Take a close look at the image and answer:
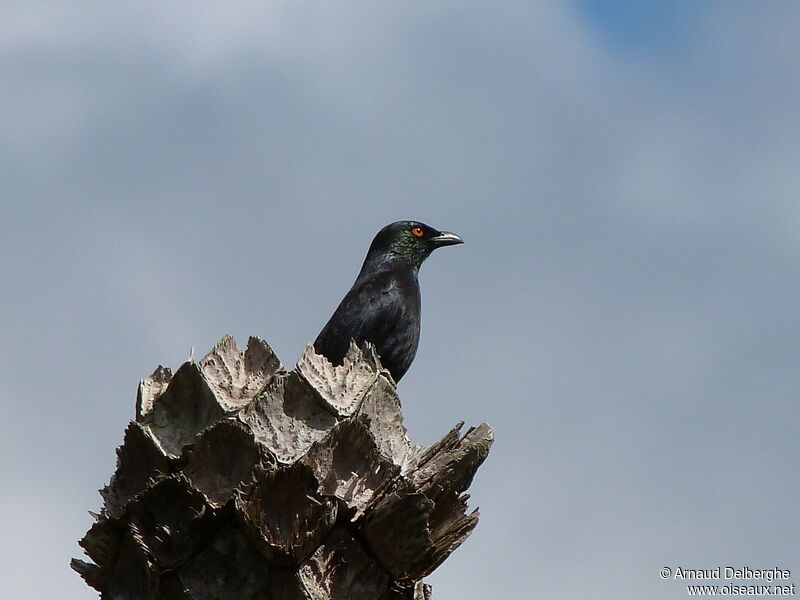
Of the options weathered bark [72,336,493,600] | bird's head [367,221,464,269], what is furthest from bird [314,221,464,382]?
weathered bark [72,336,493,600]

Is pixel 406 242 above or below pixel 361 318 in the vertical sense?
above

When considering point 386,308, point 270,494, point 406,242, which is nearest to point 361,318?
point 386,308

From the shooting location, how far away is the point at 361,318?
901 centimetres

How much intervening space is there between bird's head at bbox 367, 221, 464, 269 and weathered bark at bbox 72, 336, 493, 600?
5978 mm

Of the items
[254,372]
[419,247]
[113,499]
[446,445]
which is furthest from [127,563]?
[419,247]

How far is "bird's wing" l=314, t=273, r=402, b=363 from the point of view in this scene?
8812 mm

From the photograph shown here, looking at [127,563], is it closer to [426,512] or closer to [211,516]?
[211,516]

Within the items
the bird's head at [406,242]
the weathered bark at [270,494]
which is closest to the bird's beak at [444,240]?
the bird's head at [406,242]

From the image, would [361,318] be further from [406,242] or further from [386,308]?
[406,242]

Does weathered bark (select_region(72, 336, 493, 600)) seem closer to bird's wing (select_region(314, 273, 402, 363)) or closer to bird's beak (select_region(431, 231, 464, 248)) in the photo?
bird's wing (select_region(314, 273, 402, 363))

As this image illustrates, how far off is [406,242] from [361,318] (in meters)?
1.58

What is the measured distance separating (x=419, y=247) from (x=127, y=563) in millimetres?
6600

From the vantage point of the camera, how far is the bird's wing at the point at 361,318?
28.9 feet

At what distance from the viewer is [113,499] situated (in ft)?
13.7
